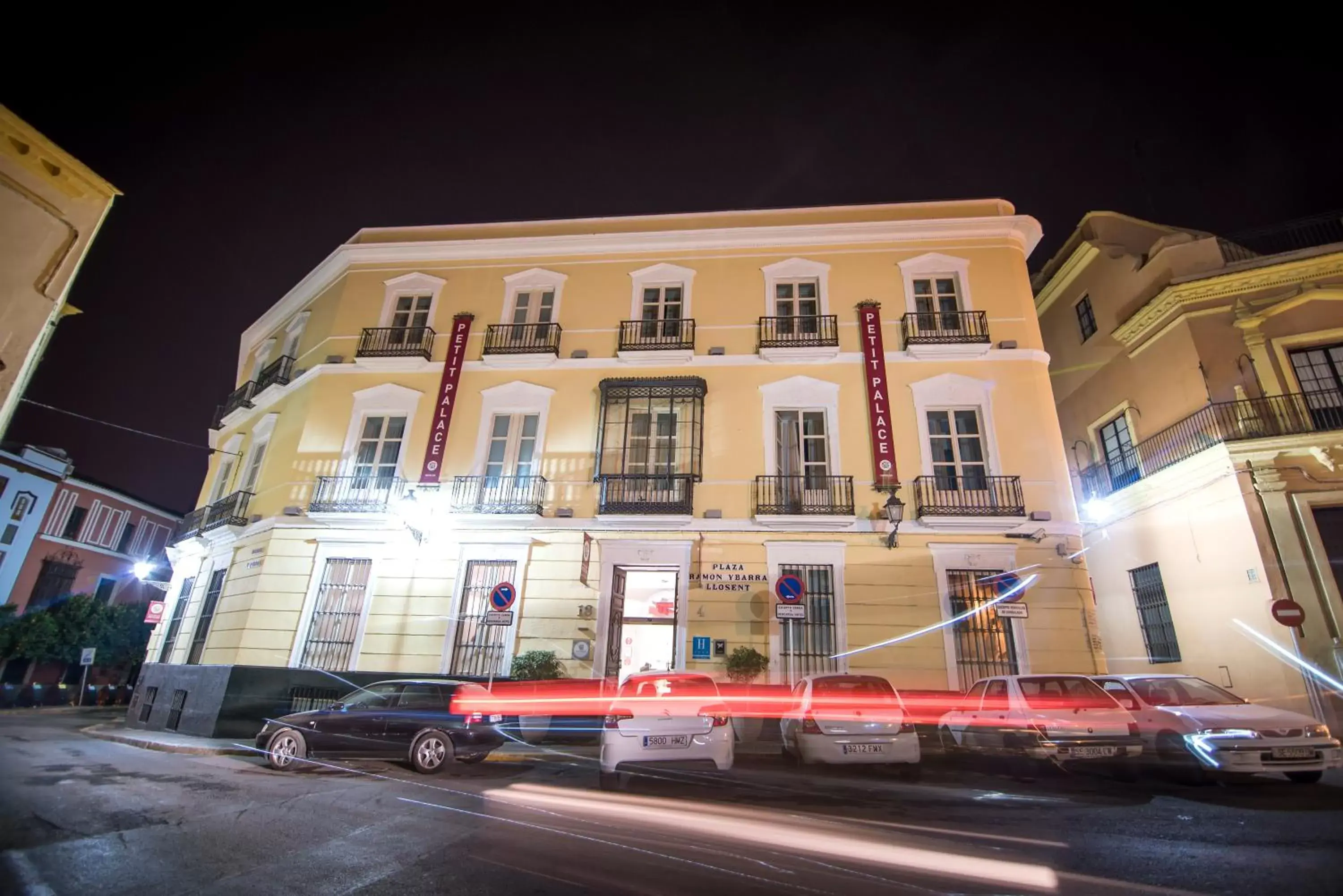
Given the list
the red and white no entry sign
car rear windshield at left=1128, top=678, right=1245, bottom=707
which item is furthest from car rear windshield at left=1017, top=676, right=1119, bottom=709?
the red and white no entry sign

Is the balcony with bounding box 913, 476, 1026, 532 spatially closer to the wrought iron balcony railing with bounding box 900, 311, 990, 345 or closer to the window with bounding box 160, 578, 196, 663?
the wrought iron balcony railing with bounding box 900, 311, 990, 345

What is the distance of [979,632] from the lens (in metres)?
13.2

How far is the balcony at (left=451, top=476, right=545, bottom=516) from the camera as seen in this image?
587 inches

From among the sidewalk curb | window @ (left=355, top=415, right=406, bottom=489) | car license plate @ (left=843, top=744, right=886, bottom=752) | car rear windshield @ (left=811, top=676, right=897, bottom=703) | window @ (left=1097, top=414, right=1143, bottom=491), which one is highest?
window @ (left=1097, top=414, right=1143, bottom=491)

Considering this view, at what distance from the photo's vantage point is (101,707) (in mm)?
27453

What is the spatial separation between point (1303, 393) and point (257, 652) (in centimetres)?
2618

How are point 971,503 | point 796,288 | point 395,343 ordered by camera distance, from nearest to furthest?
1. point 971,503
2. point 796,288
3. point 395,343

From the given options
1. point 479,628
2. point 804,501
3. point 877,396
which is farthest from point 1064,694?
point 479,628

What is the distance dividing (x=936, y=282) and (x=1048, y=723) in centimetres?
1212

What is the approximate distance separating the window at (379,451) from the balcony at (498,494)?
2089 mm

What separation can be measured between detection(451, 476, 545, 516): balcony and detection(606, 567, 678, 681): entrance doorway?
9.50 feet

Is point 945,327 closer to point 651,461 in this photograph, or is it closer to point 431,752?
point 651,461

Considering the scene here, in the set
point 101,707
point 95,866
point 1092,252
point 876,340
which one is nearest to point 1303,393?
point 1092,252

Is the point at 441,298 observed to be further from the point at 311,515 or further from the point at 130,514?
the point at 130,514
